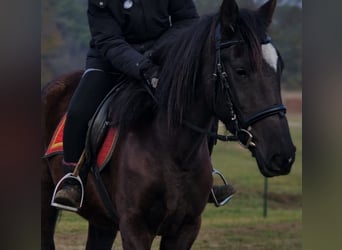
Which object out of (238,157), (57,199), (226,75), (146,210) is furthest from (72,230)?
(226,75)

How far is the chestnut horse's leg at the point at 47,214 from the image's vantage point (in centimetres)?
509

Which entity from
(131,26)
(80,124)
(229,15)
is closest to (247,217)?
(80,124)

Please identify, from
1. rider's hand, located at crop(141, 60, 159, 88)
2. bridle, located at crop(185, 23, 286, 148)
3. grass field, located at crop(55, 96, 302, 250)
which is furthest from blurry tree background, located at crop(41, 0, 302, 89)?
bridle, located at crop(185, 23, 286, 148)

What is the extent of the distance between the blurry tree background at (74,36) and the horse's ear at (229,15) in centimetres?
559

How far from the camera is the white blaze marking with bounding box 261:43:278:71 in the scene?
3070mm

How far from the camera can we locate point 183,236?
373 centimetres

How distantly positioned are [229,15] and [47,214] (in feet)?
8.63

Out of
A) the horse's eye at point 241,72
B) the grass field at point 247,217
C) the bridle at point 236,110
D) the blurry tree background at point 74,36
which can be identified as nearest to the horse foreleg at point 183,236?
the bridle at point 236,110

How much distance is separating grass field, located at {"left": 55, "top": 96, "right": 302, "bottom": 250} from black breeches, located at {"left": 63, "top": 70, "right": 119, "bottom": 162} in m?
3.14

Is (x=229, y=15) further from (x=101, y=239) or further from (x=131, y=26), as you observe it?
(x=101, y=239)

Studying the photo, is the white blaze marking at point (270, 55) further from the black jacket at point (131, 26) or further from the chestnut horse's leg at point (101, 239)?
the chestnut horse's leg at point (101, 239)

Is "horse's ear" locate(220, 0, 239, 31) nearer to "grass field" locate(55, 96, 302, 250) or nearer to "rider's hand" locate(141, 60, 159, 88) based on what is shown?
"rider's hand" locate(141, 60, 159, 88)
